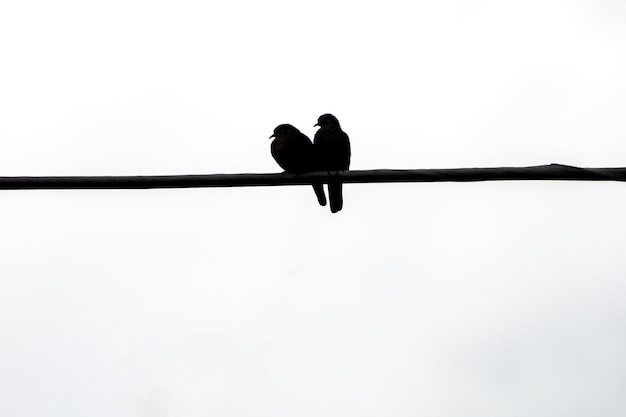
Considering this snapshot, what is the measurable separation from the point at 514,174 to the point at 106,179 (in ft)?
4.81

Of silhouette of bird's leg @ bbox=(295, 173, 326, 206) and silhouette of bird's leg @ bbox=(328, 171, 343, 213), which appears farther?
silhouette of bird's leg @ bbox=(328, 171, 343, 213)

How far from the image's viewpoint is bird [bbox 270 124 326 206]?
6.14m

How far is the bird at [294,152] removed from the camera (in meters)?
6.14

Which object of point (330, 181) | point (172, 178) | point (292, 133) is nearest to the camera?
point (172, 178)

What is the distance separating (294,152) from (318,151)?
358 mm

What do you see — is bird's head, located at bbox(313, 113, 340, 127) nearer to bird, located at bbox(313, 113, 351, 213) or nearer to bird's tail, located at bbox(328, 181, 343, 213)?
bird, located at bbox(313, 113, 351, 213)

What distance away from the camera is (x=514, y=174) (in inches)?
103

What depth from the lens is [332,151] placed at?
6.45 metres

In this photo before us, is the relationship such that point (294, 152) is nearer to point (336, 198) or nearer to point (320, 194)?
point (320, 194)

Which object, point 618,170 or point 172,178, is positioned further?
point 172,178

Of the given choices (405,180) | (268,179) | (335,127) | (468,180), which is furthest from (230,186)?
(335,127)

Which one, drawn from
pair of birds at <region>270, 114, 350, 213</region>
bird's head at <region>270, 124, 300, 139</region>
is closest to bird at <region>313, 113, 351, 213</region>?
pair of birds at <region>270, 114, 350, 213</region>

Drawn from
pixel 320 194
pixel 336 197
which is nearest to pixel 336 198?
pixel 336 197

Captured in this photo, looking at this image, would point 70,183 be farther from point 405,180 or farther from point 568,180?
point 568,180
